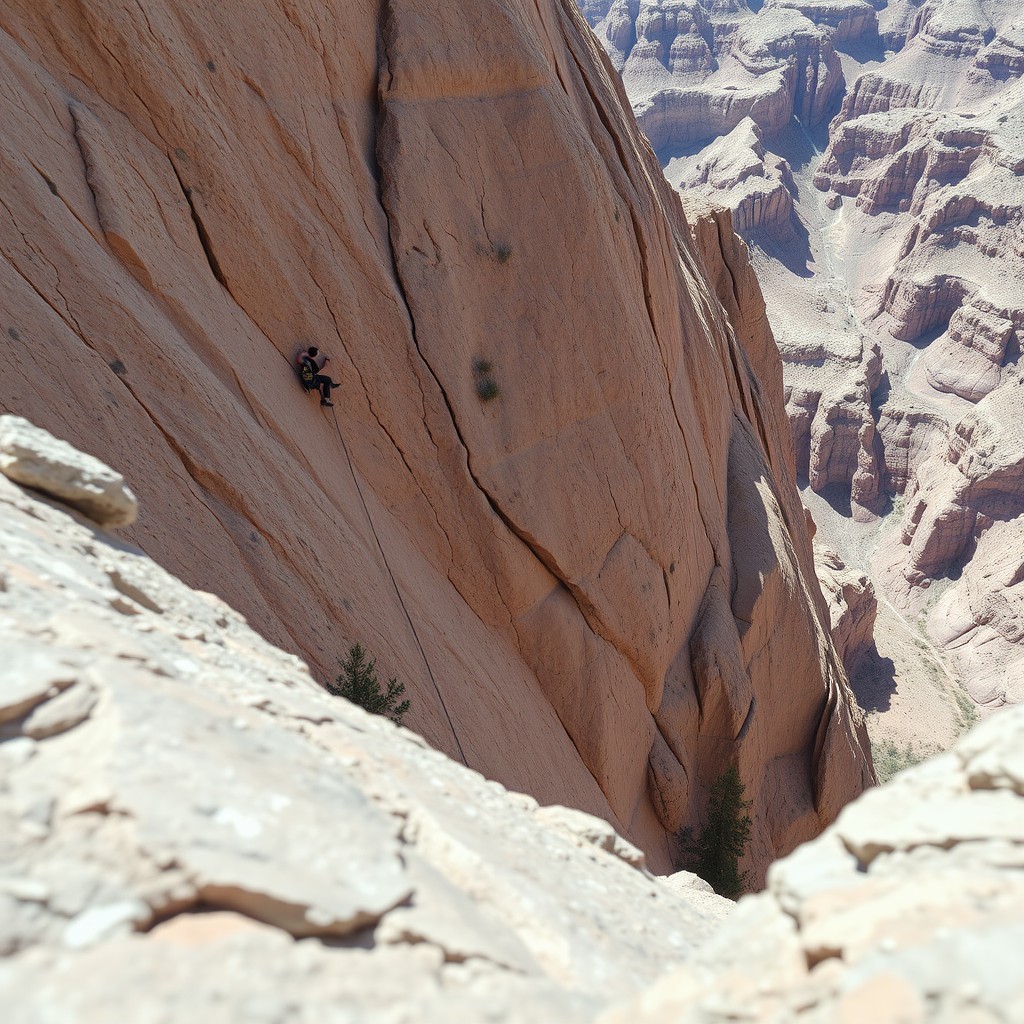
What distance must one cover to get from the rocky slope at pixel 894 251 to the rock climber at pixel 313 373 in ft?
68.9

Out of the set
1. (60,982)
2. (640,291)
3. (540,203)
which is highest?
(540,203)

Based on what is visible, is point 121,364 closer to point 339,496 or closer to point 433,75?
point 339,496

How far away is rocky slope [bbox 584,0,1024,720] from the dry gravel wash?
28.2 metres

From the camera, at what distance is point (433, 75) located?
1527 centimetres

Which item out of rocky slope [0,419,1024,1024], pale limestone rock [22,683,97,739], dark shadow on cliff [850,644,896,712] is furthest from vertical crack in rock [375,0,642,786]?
dark shadow on cliff [850,644,896,712]

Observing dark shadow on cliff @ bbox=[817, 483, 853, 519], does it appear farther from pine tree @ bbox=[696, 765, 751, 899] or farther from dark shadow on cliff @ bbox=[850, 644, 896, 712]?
pine tree @ bbox=[696, 765, 751, 899]

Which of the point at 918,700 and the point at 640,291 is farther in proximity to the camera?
the point at 918,700

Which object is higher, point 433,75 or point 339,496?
point 433,75

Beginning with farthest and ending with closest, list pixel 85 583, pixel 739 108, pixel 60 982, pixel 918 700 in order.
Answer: pixel 739 108 < pixel 918 700 < pixel 85 583 < pixel 60 982

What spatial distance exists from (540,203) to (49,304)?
1065 centimetres

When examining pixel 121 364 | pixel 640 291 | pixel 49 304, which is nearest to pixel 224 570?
pixel 121 364

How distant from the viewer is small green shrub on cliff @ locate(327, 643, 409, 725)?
31.7 ft

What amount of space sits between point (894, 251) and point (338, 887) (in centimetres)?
10626

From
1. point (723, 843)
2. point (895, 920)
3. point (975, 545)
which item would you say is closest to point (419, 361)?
point (895, 920)
